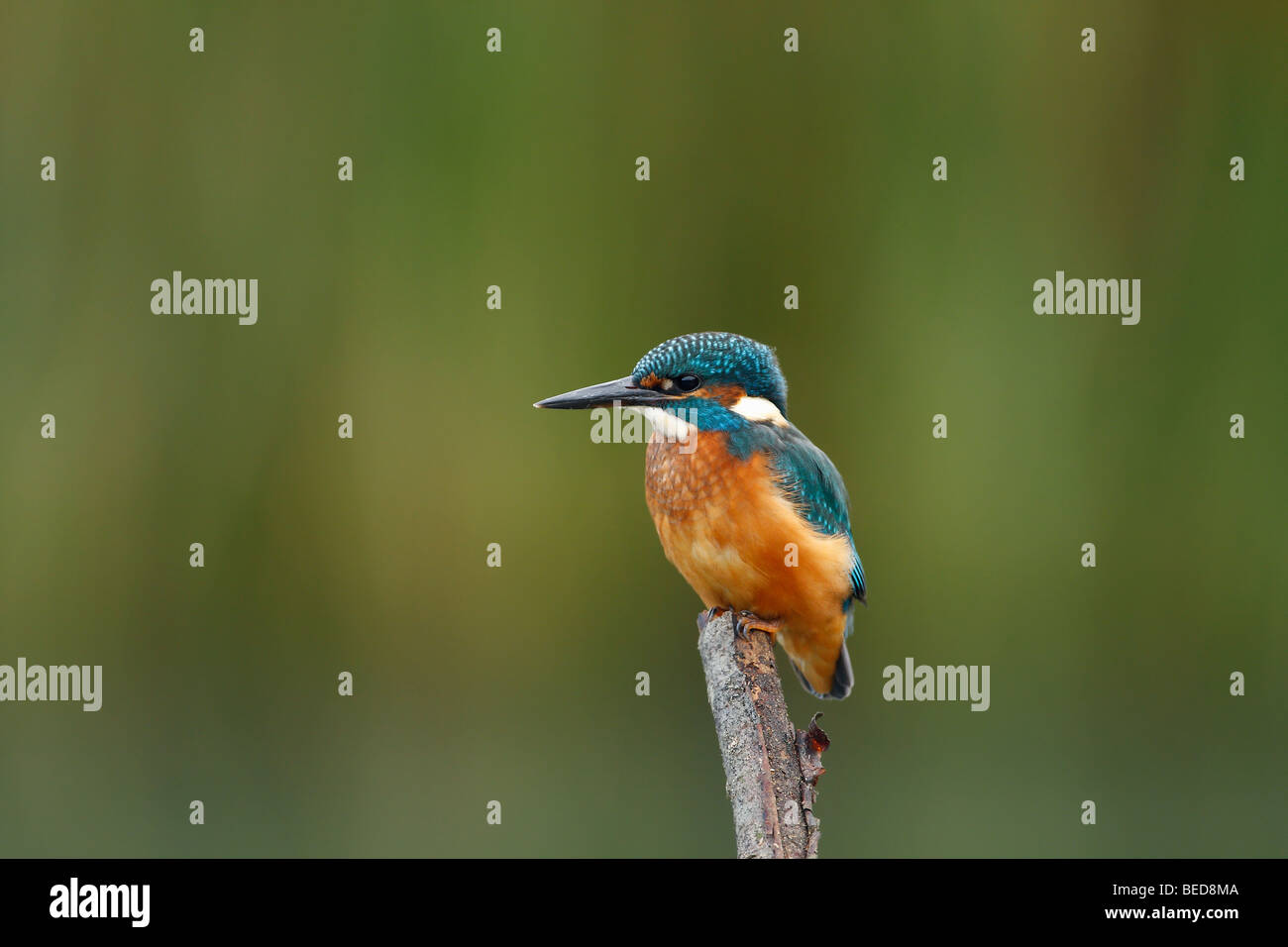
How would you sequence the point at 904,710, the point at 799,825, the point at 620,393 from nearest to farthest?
the point at 799,825
the point at 620,393
the point at 904,710

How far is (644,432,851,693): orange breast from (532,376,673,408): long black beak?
13 centimetres

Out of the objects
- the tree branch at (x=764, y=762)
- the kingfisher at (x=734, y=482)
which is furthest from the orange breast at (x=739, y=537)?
the tree branch at (x=764, y=762)

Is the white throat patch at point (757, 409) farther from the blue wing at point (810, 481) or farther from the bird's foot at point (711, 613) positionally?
the bird's foot at point (711, 613)

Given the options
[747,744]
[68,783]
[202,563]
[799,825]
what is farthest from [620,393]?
[68,783]

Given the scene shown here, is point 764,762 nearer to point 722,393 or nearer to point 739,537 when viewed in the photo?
point 739,537

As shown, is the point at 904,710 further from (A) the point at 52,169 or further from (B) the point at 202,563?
(A) the point at 52,169

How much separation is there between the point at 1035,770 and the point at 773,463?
3.25 metres

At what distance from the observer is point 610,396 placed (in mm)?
2402

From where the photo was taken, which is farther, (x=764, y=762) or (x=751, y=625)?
(x=751, y=625)

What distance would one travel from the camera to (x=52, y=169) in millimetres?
4902

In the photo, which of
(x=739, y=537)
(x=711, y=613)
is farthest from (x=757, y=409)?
(x=711, y=613)

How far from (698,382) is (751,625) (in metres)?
0.49

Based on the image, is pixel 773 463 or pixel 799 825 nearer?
pixel 799 825

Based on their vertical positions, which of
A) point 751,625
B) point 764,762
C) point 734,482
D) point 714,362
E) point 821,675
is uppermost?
point 714,362
